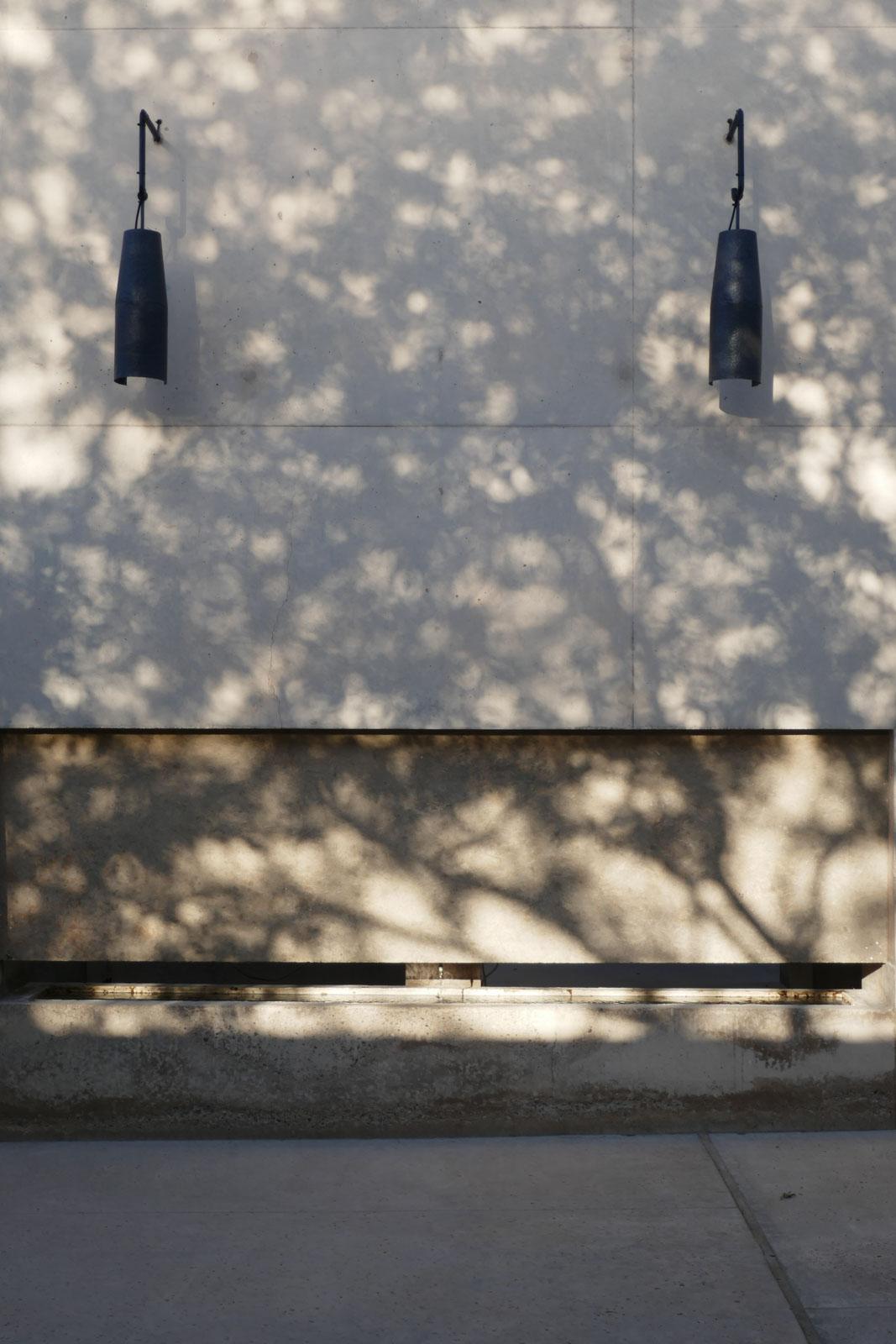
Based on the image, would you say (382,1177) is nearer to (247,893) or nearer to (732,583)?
(247,893)

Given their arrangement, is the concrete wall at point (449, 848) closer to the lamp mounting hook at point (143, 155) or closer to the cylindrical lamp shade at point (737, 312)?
the cylindrical lamp shade at point (737, 312)

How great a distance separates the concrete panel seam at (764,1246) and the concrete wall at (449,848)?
36.5 inches

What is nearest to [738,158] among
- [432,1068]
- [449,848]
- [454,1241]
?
[449,848]

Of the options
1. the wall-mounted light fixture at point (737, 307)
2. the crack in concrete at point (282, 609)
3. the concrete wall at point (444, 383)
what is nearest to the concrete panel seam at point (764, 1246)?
the concrete wall at point (444, 383)

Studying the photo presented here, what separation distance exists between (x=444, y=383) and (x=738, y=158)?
Answer: 69.5 inches

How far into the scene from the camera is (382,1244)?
4.45 m

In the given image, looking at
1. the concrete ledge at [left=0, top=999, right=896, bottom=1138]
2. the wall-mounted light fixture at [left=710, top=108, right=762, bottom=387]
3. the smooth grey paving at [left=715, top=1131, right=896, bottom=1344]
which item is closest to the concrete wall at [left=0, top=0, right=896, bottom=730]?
the wall-mounted light fixture at [left=710, top=108, right=762, bottom=387]

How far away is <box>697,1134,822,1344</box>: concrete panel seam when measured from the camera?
154 inches

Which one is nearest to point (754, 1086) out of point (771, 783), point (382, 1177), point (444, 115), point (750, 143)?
point (771, 783)

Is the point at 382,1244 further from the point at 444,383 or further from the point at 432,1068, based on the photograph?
the point at 444,383

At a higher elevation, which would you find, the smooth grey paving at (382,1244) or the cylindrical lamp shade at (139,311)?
the cylindrical lamp shade at (139,311)

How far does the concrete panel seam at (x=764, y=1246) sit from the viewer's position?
12.9ft

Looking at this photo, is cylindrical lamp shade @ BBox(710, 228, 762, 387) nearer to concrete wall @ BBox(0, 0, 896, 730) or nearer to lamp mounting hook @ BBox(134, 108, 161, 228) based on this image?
concrete wall @ BBox(0, 0, 896, 730)

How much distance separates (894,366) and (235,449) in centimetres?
327
